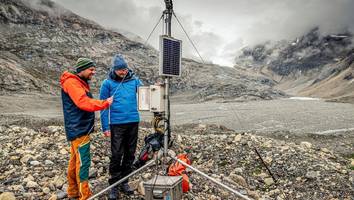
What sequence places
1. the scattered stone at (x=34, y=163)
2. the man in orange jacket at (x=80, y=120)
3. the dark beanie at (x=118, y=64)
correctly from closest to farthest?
the man in orange jacket at (x=80, y=120) < the dark beanie at (x=118, y=64) < the scattered stone at (x=34, y=163)

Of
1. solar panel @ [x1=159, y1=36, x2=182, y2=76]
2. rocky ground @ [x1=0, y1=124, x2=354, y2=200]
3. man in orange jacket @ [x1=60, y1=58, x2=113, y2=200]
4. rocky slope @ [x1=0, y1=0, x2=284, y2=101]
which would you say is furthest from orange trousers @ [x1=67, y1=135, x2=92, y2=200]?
rocky slope @ [x1=0, y1=0, x2=284, y2=101]

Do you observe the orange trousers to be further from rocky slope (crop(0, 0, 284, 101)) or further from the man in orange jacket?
rocky slope (crop(0, 0, 284, 101))

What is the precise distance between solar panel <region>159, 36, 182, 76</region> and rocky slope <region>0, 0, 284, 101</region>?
217 feet

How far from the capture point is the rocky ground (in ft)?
21.6

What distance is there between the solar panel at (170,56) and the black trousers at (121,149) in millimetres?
1066

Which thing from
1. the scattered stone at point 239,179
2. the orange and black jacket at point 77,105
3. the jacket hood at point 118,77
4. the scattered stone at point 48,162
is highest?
the jacket hood at point 118,77

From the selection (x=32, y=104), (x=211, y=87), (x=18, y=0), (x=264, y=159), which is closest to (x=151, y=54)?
(x=211, y=87)

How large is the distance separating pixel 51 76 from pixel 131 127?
289 feet

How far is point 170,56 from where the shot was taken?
220 inches

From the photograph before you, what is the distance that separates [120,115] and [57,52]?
339 ft

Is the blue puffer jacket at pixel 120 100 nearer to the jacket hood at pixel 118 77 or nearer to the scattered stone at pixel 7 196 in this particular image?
the jacket hood at pixel 118 77

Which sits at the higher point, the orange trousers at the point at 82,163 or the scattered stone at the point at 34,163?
the orange trousers at the point at 82,163

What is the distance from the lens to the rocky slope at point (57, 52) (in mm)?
82312

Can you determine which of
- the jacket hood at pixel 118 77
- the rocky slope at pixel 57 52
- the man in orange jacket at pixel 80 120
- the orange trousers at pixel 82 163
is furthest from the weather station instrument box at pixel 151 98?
the rocky slope at pixel 57 52
